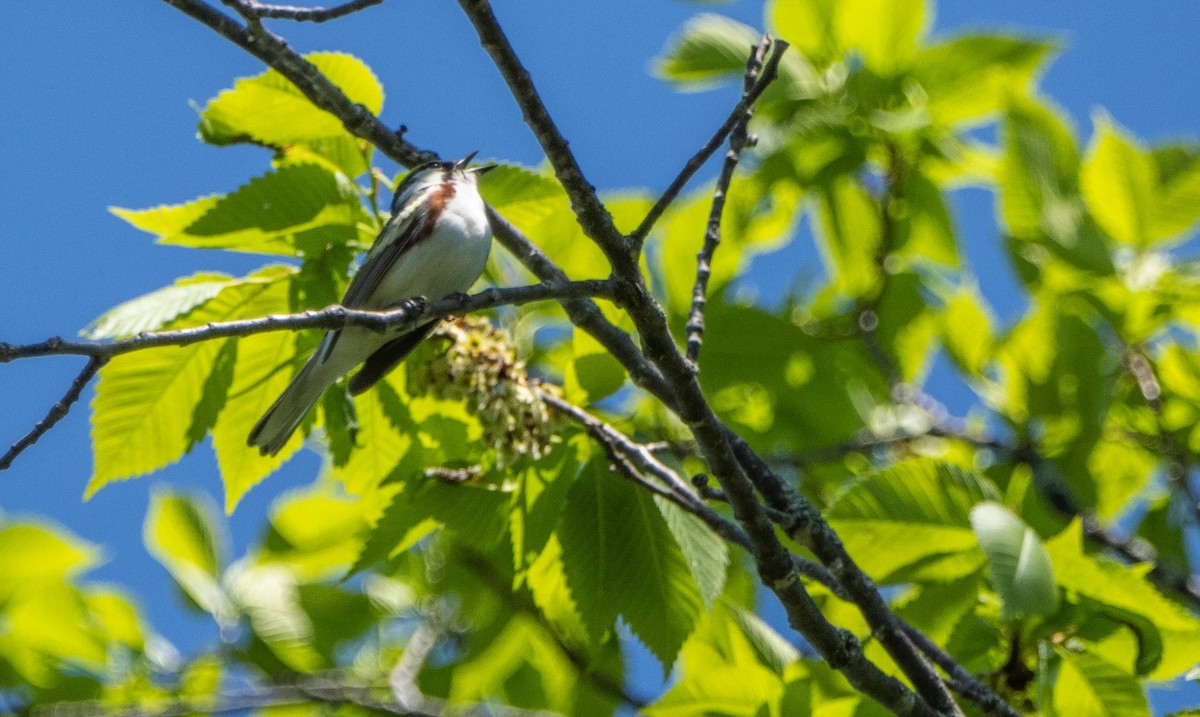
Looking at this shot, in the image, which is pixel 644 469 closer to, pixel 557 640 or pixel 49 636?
pixel 557 640

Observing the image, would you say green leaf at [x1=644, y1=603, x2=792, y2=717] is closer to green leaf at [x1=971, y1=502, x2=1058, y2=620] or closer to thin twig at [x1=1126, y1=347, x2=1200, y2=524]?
green leaf at [x1=971, y1=502, x2=1058, y2=620]

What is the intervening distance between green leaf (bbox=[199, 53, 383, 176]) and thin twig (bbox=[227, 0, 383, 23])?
1.34 feet

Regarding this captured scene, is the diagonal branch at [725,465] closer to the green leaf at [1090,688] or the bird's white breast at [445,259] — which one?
the green leaf at [1090,688]

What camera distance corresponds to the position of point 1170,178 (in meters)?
3.77

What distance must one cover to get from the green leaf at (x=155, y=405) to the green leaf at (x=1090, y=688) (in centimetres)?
200

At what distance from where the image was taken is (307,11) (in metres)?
2.23

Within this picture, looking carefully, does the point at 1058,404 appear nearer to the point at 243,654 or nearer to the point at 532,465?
the point at 532,465

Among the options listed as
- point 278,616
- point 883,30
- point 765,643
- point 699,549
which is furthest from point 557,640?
point 883,30

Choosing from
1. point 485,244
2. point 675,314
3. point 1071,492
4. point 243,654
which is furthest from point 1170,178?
point 243,654

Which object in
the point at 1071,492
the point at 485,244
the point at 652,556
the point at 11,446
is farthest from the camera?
the point at 1071,492

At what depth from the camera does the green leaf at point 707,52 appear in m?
3.80

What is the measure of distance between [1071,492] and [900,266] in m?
1.02

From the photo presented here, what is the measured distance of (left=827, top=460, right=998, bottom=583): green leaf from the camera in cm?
272

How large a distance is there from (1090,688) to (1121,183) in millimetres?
1910
